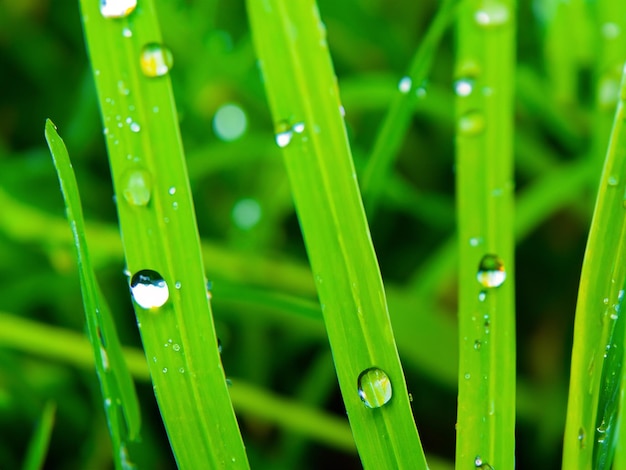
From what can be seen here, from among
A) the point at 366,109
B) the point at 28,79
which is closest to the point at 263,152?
the point at 366,109

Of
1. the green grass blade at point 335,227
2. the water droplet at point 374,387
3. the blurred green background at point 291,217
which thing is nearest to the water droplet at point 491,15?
the green grass blade at point 335,227

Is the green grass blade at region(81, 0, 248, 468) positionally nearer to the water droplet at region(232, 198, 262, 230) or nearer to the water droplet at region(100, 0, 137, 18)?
the water droplet at region(100, 0, 137, 18)

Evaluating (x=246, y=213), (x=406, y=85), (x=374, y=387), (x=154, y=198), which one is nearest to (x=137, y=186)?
(x=154, y=198)

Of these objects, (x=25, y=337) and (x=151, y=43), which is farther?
(x=25, y=337)

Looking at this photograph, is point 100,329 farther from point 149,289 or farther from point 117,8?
point 117,8

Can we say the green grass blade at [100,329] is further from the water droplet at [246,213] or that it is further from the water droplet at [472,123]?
the water droplet at [246,213]

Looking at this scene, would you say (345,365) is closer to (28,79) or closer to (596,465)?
(596,465)
